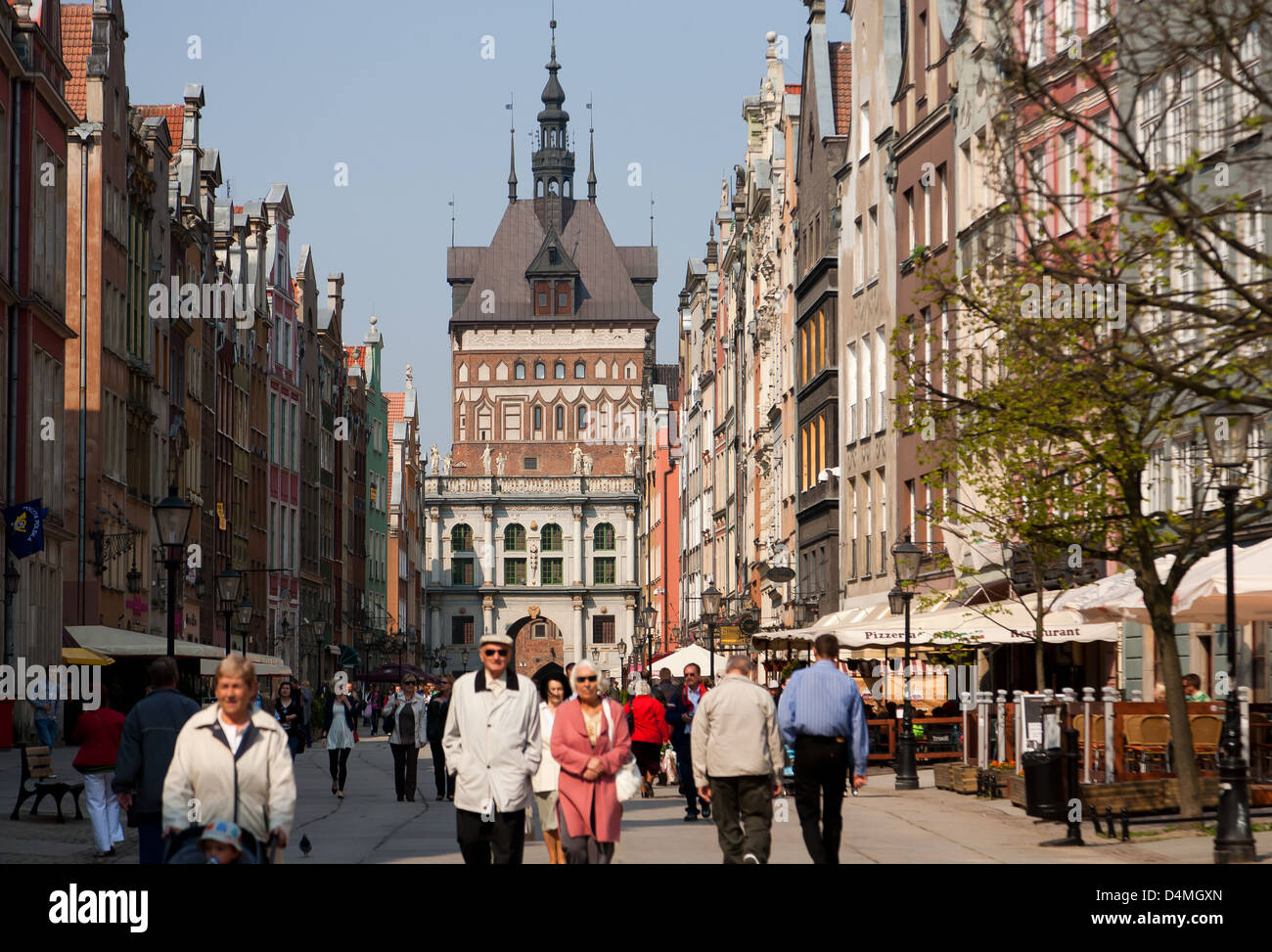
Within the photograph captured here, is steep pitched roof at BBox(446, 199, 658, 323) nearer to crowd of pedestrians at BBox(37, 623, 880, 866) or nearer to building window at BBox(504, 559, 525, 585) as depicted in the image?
building window at BBox(504, 559, 525, 585)

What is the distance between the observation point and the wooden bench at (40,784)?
72.5 feet

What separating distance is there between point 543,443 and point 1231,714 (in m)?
137

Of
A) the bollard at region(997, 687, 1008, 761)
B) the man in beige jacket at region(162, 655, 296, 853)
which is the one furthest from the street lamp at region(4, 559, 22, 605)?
the man in beige jacket at region(162, 655, 296, 853)

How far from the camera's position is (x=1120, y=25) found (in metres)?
15.0

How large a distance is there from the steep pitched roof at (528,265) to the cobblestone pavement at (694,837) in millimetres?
129261

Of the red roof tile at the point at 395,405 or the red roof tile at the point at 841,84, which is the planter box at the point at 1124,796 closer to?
the red roof tile at the point at 841,84

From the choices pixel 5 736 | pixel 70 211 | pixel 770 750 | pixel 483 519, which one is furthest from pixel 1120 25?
pixel 483 519

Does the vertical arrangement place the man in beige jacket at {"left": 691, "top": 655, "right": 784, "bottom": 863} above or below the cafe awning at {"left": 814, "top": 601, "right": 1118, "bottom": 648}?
below

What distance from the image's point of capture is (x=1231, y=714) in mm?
16125

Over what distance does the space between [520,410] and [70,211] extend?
109 metres

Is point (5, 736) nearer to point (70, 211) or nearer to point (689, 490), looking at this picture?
point (70, 211)

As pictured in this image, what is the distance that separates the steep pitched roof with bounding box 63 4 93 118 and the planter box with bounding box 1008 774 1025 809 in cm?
2923


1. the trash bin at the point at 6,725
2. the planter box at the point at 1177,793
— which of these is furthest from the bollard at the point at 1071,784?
the trash bin at the point at 6,725

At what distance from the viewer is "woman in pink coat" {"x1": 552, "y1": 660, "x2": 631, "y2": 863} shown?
13773 mm
